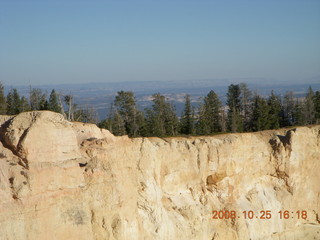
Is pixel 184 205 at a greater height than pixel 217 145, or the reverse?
pixel 217 145

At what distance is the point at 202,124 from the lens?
160ft

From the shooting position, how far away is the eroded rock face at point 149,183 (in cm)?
1603

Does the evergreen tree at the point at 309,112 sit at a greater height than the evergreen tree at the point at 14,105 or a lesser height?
lesser

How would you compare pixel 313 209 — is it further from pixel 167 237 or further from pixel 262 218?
pixel 167 237

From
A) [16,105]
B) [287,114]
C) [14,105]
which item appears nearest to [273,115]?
[287,114]

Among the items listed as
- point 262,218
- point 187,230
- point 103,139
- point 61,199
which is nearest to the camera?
point 61,199

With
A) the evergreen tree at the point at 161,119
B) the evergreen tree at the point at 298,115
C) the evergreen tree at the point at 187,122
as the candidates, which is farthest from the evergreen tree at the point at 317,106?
the evergreen tree at the point at 161,119

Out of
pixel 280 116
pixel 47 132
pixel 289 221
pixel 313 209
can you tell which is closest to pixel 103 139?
pixel 47 132

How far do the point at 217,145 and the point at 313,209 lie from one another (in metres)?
10.8

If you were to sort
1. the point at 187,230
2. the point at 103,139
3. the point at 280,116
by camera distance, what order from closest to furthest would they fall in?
1. the point at 103,139
2. the point at 187,230
3. the point at 280,116

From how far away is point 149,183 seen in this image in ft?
70.3

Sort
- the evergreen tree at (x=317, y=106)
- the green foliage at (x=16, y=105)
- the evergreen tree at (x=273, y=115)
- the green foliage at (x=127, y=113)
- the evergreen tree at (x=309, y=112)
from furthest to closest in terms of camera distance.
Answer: the evergreen tree at (x=317, y=106) < the evergreen tree at (x=309, y=112) < the green foliage at (x=16, y=105) < the evergreen tree at (x=273, y=115) < the green foliage at (x=127, y=113)

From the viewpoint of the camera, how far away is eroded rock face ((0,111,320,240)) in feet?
52.6
